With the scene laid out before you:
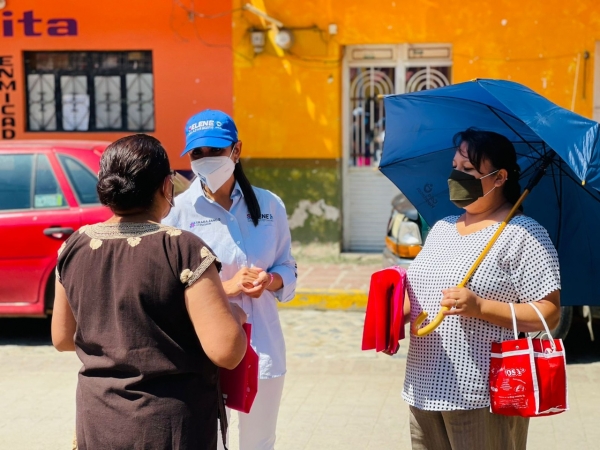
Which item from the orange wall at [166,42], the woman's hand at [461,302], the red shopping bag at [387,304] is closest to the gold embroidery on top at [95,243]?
the red shopping bag at [387,304]

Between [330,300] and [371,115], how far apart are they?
340 cm

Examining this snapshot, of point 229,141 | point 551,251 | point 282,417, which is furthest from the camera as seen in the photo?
point 282,417

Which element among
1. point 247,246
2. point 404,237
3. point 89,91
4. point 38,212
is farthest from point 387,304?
point 89,91

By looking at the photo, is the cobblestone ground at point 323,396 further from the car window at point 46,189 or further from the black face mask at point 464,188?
the black face mask at point 464,188

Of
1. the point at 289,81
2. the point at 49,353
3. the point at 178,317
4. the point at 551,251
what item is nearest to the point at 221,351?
the point at 178,317

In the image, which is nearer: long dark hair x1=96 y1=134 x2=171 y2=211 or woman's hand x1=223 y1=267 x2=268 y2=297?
long dark hair x1=96 y1=134 x2=171 y2=211

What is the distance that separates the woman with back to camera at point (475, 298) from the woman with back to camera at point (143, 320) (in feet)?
3.05

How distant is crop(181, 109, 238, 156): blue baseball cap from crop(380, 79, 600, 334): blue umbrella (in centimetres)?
79

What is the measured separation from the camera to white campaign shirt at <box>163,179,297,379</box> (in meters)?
3.82

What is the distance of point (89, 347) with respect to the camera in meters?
2.84

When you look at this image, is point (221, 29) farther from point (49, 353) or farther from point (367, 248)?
point (49, 353)

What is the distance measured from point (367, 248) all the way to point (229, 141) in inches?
343

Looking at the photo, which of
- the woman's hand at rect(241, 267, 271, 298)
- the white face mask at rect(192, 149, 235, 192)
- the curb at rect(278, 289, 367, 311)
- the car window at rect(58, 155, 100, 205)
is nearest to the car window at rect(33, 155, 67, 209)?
the car window at rect(58, 155, 100, 205)

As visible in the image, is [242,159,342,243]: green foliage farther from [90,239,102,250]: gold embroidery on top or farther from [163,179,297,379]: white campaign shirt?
[90,239,102,250]: gold embroidery on top
